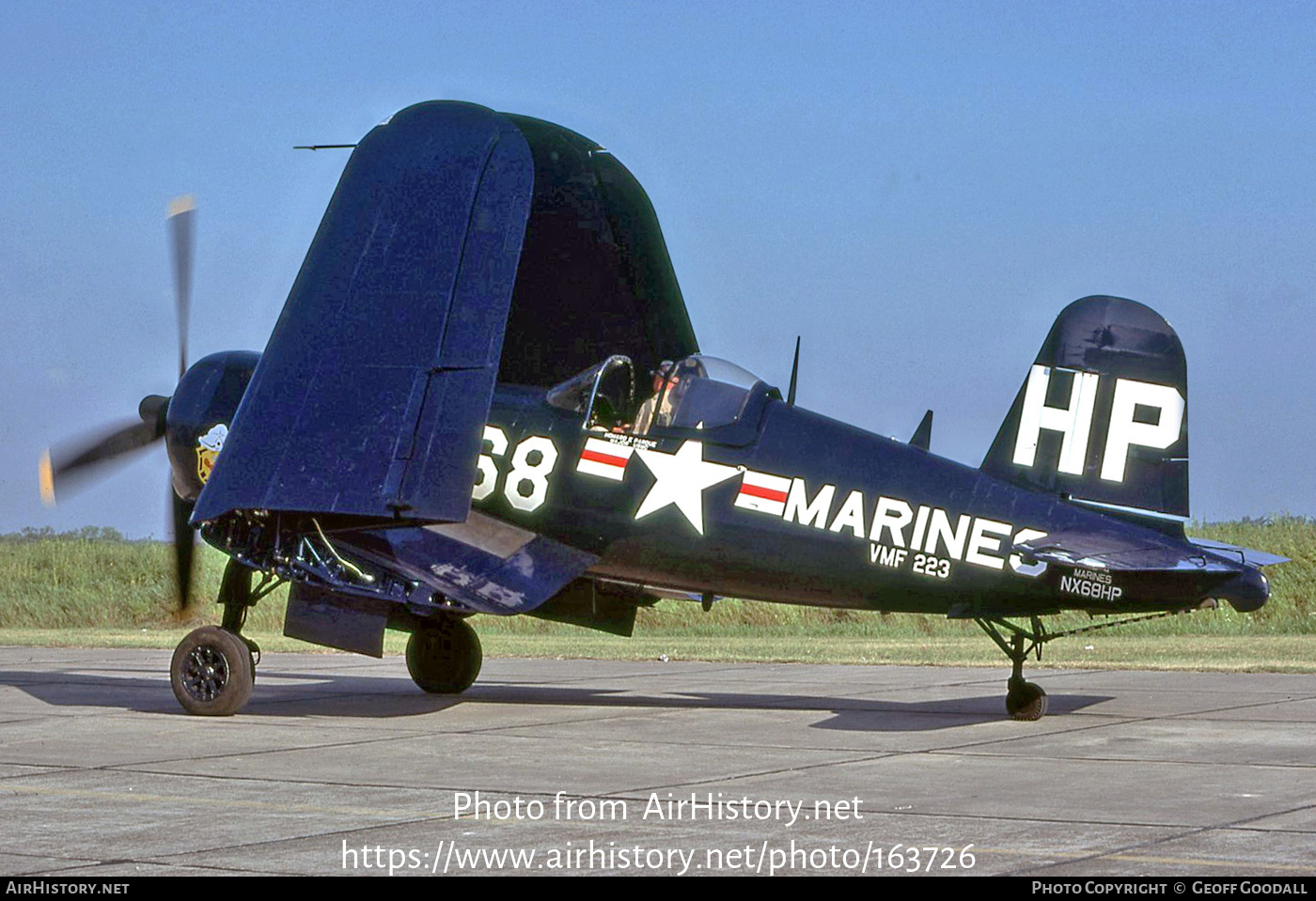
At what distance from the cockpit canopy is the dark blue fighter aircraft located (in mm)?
20

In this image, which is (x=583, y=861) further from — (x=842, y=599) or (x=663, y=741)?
(x=842, y=599)

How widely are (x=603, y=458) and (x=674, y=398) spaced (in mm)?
795

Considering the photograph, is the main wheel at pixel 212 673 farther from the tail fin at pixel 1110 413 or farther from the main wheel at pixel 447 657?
the tail fin at pixel 1110 413

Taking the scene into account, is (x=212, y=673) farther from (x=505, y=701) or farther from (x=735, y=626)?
(x=735, y=626)

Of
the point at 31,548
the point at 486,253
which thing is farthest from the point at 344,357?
the point at 31,548

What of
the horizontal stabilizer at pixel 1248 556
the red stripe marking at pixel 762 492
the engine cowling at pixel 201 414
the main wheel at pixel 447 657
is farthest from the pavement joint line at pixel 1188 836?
the engine cowling at pixel 201 414

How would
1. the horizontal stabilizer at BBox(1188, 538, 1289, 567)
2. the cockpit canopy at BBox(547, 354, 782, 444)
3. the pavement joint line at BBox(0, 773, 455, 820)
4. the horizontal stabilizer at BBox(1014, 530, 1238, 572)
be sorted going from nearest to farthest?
the pavement joint line at BBox(0, 773, 455, 820) → the horizontal stabilizer at BBox(1014, 530, 1238, 572) → the horizontal stabilizer at BBox(1188, 538, 1289, 567) → the cockpit canopy at BBox(547, 354, 782, 444)

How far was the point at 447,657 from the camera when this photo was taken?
15922 mm

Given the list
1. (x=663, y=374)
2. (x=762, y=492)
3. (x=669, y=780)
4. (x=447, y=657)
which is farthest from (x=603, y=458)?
(x=669, y=780)

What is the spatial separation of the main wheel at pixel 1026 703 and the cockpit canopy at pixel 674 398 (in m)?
3.06

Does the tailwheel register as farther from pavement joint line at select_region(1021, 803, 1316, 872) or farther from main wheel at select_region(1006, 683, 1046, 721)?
pavement joint line at select_region(1021, 803, 1316, 872)

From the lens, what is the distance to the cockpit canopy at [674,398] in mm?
13570

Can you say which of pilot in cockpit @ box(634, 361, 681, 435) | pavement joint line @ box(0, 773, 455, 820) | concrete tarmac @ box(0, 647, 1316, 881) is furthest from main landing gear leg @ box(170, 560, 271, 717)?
pavement joint line @ box(0, 773, 455, 820)

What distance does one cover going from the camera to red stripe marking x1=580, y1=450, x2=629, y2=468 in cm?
1369
